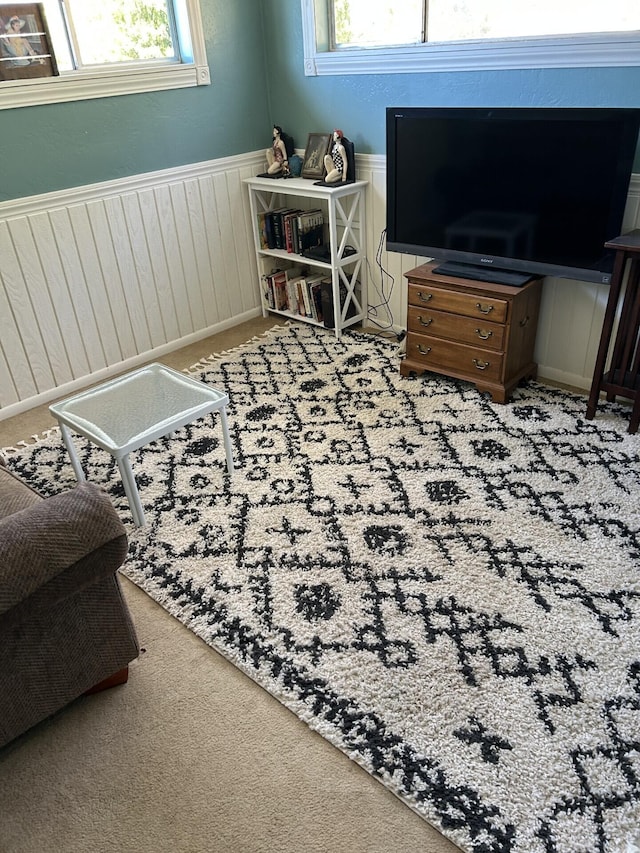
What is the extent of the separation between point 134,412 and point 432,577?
50.1 inches

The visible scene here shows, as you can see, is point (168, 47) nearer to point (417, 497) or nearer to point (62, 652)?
point (417, 497)

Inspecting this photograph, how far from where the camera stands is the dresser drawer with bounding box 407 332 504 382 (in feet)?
9.90

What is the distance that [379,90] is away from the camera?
3.34 m

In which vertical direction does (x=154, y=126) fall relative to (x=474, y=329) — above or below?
above

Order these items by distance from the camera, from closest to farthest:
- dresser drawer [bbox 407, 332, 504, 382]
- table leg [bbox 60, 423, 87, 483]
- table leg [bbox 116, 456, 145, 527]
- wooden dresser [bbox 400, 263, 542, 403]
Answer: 1. table leg [bbox 116, 456, 145, 527]
2. table leg [bbox 60, 423, 87, 483]
3. wooden dresser [bbox 400, 263, 542, 403]
4. dresser drawer [bbox 407, 332, 504, 382]

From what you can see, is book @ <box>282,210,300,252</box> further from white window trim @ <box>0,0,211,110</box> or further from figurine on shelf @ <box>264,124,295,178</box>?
white window trim @ <box>0,0,211,110</box>

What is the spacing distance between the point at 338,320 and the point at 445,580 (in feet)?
6.78

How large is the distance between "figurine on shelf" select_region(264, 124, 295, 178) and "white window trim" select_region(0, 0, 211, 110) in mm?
486

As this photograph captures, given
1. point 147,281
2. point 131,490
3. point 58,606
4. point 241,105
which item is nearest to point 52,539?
point 58,606

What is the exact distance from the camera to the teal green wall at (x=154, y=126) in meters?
2.96

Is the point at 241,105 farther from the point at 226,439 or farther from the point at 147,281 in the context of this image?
the point at 226,439

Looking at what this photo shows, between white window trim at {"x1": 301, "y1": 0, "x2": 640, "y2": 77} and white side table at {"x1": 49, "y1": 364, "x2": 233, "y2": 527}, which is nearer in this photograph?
white side table at {"x1": 49, "y1": 364, "x2": 233, "y2": 527}

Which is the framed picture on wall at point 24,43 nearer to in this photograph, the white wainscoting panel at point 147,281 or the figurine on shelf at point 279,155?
the white wainscoting panel at point 147,281

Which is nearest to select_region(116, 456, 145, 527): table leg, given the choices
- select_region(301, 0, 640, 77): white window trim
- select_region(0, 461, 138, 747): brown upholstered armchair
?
select_region(0, 461, 138, 747): brown upholstered armchair
